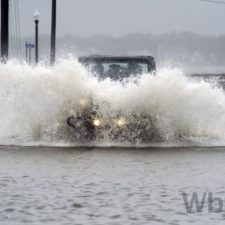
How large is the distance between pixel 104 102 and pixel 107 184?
18.6 ft

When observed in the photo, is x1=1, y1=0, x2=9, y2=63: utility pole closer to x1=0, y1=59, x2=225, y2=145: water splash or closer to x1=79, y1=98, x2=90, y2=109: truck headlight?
x1=0, y1=59, x2=225, y2=145: water splash

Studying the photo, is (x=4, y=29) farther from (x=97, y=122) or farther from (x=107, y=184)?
(x=107, y=184)

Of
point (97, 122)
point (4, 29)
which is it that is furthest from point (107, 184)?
point (4, 29)

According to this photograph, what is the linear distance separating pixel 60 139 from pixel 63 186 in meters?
5.90

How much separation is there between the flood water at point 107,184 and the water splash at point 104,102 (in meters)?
1.45

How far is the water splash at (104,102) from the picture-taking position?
14617 mm

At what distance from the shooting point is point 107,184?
8.86 m

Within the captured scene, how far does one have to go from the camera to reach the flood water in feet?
22.7

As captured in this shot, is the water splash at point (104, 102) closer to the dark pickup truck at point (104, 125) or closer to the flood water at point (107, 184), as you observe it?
the dark pickup truck at point (104, 125)

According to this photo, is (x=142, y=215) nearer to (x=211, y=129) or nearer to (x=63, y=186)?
(x=63, y=186)

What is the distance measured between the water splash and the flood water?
4.75ft

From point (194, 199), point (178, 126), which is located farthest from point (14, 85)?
point (194, 199)

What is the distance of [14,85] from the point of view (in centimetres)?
1603

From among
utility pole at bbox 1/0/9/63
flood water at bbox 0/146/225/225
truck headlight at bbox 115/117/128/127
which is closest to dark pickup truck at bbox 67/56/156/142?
truck headlight at bbox 115/117/128/127
